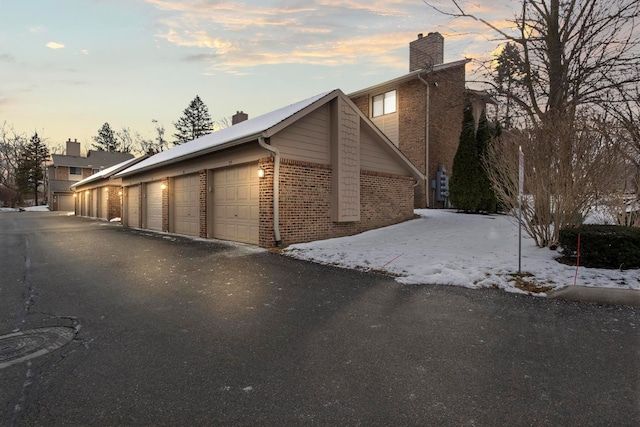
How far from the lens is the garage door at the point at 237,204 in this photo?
10352 mm

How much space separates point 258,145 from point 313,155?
69.2 inches

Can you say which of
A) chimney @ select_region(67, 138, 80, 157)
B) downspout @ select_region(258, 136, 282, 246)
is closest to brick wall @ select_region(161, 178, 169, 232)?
downspout @ select_region(258, 136, 282, 246)

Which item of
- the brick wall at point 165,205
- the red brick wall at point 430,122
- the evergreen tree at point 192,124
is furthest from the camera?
the evergreen tree at point 192,124

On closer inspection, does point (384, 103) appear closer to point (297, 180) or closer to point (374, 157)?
point (374, 157)

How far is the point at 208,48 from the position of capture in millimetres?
12109

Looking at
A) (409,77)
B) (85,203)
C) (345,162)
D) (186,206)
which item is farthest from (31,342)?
(85,203)

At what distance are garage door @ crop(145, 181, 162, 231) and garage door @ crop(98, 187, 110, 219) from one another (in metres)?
10.1

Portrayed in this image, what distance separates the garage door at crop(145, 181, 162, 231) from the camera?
52.2 ft

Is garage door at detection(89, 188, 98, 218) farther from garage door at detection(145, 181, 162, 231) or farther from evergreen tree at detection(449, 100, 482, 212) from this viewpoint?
evergreen tree at detection(449, 100, 482, 212)

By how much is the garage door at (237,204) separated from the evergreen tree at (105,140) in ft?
227

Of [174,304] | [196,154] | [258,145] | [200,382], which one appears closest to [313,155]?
[258,145]

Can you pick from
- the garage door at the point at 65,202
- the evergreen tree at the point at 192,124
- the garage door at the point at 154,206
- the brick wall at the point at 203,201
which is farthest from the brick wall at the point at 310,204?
the evergreen tree at the point at 192,124

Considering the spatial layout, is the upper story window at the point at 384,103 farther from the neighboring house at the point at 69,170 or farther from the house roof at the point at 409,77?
the neighboring house at the point at 69,170

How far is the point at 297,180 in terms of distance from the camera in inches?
395
